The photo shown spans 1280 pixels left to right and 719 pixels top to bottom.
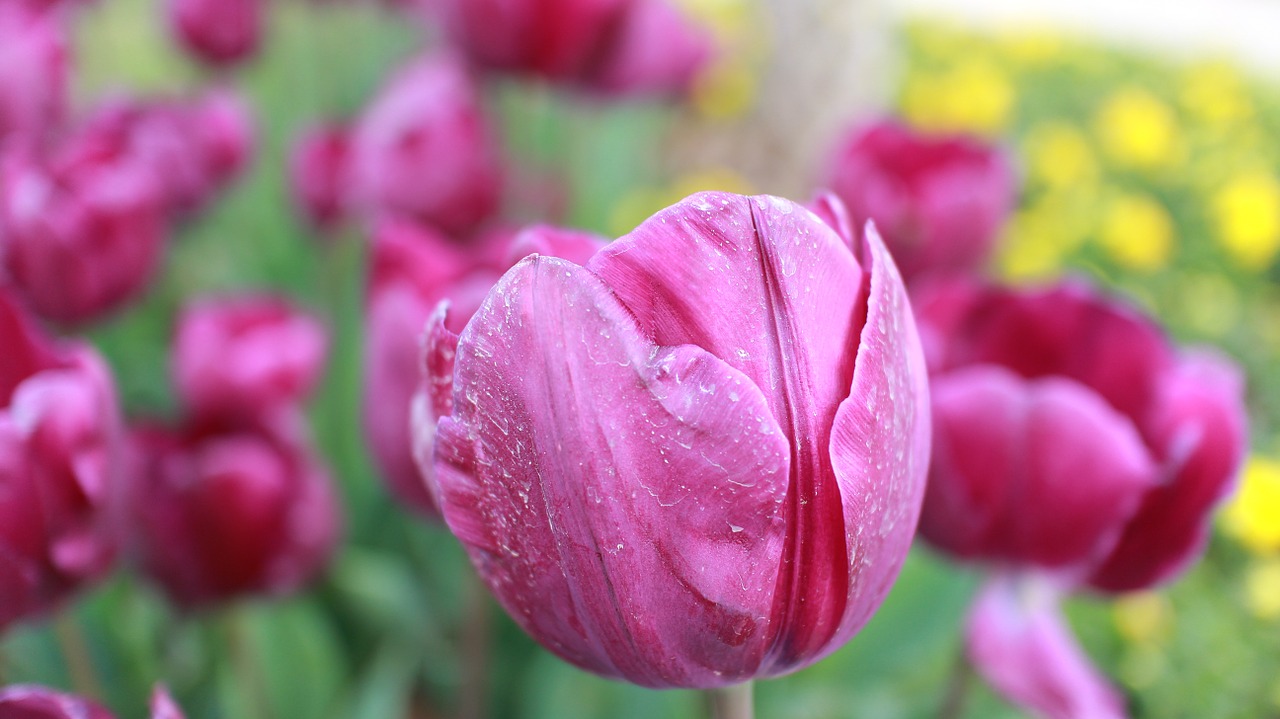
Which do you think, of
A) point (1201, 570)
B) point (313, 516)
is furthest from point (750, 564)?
point (1201, 570)

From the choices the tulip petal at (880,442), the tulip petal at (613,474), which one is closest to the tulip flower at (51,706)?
the tulip petal at (613,474)

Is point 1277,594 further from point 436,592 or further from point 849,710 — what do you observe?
point 436,592

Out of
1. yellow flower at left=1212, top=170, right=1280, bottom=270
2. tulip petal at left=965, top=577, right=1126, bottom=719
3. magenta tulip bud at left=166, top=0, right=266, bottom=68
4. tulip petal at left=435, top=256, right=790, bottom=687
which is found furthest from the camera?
yellow flower at left=1212, top=170, right=1280, bottom=270

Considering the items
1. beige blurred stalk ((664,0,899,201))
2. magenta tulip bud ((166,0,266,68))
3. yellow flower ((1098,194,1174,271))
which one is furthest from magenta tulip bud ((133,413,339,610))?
beige blurred stalk ((664,0,899,201))

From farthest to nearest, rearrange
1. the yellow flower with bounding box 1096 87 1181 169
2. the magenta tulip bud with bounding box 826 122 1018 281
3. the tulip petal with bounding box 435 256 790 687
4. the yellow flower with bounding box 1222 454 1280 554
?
the yellow flower with bounding box 1096 87 1181 169, the yellow flower with bounding box 1222 454 1280 554, the magenta tulip bud with bounding box 826 122 1018 281, the tulip petal with bounding box 435 256 790 687

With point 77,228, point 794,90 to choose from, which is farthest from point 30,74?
point 794,90

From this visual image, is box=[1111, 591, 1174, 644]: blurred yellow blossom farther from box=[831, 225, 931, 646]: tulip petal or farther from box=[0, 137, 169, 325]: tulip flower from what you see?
box=[0, 137, 169, 325]: tulip flower

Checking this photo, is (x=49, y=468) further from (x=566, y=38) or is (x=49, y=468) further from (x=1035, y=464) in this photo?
(x=566, y=38)
